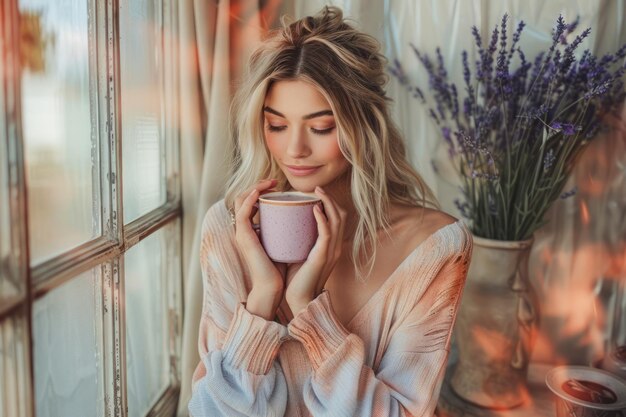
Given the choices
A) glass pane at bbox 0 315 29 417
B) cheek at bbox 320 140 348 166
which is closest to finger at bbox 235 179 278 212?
cheek at bbox 320 140 348 166

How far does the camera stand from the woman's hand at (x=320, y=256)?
0.90 meters

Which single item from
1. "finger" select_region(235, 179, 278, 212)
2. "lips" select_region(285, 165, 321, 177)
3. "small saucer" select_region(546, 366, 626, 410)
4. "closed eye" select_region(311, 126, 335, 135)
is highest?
"closed eye" select_region(311, 126, 335, 135)

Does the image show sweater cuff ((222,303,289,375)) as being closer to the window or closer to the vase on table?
the window

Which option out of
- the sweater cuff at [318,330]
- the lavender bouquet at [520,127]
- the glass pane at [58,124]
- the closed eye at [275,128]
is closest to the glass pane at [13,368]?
the glass pane at [58,124]

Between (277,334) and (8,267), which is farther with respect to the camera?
(277,334)

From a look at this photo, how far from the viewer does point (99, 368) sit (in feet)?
3.63

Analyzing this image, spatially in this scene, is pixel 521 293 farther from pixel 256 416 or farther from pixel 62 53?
pixel 62 53

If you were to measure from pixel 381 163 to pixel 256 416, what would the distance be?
483 millimetres

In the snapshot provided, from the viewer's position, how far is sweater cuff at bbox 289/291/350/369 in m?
0.93

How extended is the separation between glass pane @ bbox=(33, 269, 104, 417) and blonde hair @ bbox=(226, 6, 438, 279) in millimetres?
326

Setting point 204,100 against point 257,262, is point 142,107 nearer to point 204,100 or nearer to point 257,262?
point 204,100

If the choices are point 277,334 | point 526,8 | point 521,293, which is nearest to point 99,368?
point 277,334

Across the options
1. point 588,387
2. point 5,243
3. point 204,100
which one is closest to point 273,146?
point 5,243

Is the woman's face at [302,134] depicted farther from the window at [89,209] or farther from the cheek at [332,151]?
the window at [89,209]
